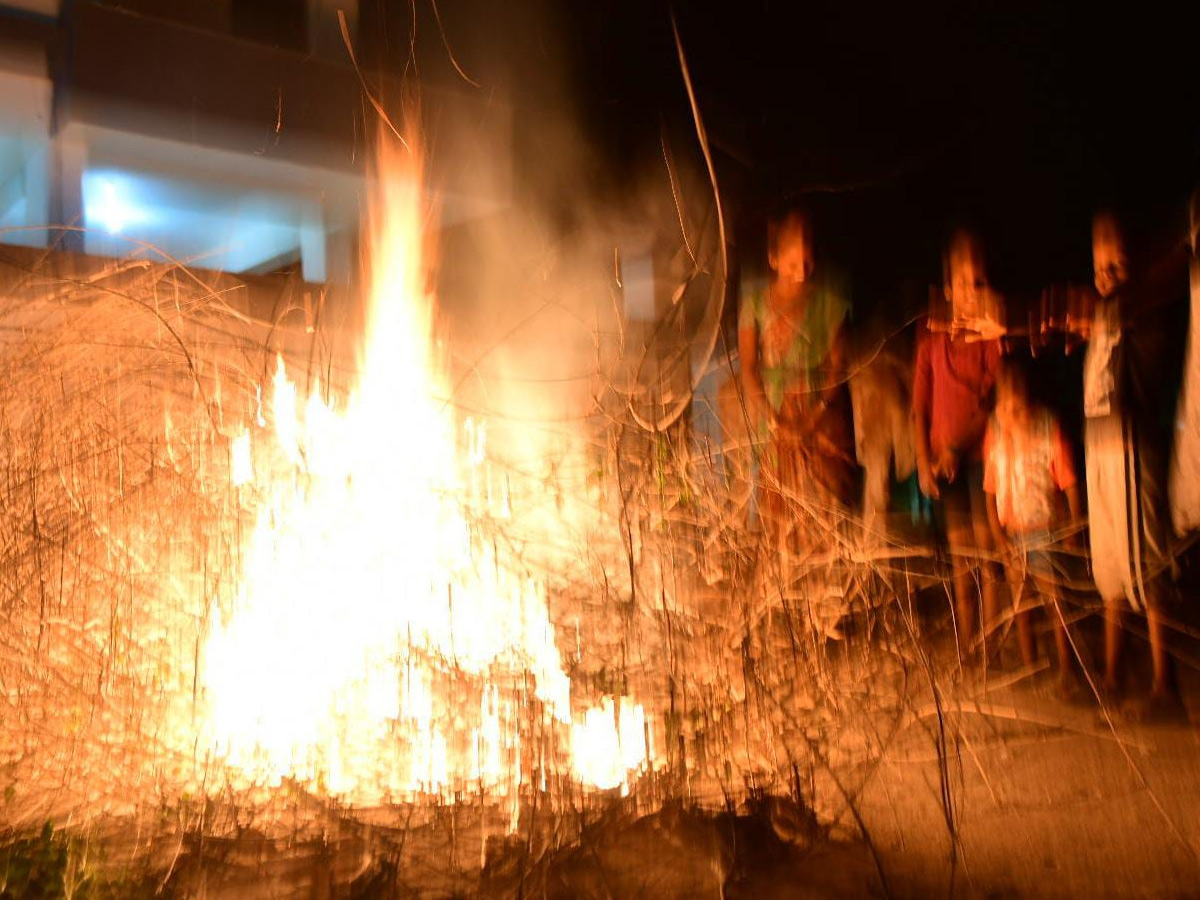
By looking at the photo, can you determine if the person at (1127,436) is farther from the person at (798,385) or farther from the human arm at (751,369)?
the human arm at (751,369)

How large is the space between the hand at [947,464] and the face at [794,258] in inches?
39.5

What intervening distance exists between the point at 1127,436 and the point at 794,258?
1573mm

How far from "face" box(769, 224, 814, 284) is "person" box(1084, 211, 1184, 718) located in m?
1.18

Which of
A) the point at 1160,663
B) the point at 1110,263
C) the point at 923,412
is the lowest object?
the point at 1160,663

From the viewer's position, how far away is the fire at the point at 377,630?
403 centimetres

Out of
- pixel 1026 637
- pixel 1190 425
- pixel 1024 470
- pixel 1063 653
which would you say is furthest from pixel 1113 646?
pixel 1190 425

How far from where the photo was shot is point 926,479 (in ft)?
17.5

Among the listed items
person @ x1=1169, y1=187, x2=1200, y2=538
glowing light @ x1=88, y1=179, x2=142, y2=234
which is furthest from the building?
person @ x1=1169, y1=187, x2=1200, y2=538

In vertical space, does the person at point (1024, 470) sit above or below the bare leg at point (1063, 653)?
above

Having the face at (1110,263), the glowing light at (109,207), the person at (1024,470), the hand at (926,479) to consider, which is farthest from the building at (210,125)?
the face at (1110,263)

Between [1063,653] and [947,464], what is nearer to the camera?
[1063,653]

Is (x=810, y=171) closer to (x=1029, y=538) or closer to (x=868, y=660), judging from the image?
(x=1029, y=538)

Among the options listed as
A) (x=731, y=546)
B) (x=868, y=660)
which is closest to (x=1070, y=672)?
(x=868, y=660)

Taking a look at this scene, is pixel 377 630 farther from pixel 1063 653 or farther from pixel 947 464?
pixel 947 464
